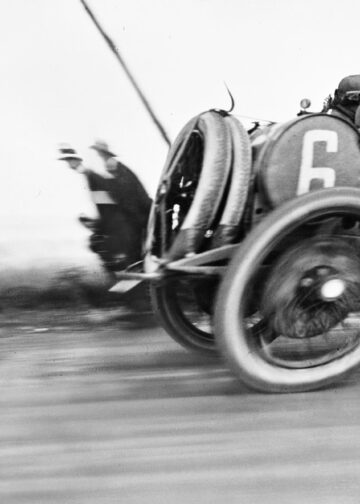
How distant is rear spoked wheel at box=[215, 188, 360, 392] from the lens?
2641 mm

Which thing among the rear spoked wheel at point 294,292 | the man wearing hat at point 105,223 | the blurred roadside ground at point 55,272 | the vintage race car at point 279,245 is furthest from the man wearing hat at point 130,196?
the rear spoked wheel at point 294,292

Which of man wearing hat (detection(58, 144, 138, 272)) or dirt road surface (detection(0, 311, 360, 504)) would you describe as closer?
dirt road surface (detection(0, 311, 360, 504))

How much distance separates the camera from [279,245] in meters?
2.78

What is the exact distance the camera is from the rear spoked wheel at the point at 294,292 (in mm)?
2641

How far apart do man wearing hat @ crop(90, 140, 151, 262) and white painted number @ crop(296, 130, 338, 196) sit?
1687 mm

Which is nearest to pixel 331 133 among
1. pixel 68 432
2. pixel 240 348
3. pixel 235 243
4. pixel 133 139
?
pixel 235 243

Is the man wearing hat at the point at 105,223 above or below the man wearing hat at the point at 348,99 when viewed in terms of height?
below

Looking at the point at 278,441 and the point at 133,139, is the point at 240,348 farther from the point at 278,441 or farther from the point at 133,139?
the point at 133,139

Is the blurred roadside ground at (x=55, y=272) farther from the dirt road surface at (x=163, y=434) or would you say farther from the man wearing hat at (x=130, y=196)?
the dirt road surface at (x=163, y=434)

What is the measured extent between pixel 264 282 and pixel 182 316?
0.58 meters

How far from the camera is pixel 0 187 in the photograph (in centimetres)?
435

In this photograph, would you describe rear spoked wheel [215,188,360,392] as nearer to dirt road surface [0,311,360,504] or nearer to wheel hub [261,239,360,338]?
wheel hub [261,239,360,338]

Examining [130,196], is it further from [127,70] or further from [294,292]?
[294,292]

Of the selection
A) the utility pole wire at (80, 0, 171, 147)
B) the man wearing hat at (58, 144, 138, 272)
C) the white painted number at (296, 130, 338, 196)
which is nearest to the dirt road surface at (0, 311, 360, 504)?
the white painted number at (296, 130, 338, 196)
